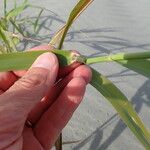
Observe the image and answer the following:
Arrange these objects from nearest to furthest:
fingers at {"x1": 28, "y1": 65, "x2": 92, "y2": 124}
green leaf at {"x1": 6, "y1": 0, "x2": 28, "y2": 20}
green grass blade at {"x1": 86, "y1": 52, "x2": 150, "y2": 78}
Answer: green grass blade at {"x1": 86, "y1": 52, "x2": 150, "y2": 78} → fingers at {"x1": 28, "y1": 65, "x2": 92, "y2": 124} → green leaf at {"x1": 6, "y1": 0, "x2": 28, "y2": 20}

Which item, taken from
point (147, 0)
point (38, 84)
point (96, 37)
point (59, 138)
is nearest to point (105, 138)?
point (59, 138)

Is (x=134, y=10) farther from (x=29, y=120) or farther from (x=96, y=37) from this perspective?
(x=29, y=120)

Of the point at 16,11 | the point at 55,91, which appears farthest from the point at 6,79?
the point at 16,11

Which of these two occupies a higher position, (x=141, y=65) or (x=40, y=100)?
(x=141, y=65)

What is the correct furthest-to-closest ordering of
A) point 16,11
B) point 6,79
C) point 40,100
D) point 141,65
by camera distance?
point 16,11 → point 6,79 → point 40,100 → point 141,65

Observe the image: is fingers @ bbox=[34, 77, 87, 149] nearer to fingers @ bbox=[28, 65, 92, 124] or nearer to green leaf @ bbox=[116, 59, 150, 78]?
fingers @ bbox=[28, 65, 92, 124]

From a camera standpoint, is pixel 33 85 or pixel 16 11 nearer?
pixel 33 85

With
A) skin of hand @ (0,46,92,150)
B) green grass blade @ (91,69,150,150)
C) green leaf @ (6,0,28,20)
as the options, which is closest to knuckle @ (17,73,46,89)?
skin of hand @ (0,46,92,150)

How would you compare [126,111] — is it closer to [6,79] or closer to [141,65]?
[141,65]
